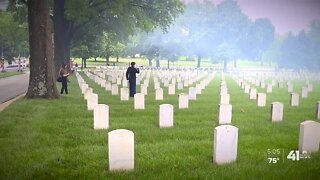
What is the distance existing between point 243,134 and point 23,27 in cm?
2716

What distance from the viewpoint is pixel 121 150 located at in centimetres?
505

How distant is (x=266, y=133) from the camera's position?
755cm

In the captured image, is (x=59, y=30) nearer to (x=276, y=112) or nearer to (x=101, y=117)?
(x=101, y=117)

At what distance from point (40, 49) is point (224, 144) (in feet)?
31.2

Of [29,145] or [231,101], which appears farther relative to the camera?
[231,101]

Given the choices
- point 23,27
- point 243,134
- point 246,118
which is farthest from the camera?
point 23,27

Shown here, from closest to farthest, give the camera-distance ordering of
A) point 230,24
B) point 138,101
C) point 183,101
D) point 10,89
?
point 230,24 < point 138,101 < point 183,101 < point 10,89

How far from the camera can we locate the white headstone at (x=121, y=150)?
4984 millimetres

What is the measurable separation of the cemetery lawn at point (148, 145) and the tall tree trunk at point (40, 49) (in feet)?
7.45

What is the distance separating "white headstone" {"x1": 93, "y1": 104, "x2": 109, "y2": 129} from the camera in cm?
774

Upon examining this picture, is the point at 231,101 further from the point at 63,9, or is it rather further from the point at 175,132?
the point at 63,9

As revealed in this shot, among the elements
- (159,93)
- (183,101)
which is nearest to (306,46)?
(183,101)

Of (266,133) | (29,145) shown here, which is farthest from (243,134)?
(29,145)

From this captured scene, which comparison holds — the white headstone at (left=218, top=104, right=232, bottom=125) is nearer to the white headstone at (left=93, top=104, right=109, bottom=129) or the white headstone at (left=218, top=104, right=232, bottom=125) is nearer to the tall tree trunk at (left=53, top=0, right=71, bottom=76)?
the white headstone at (left=93, top=104, right=109, bottom=129)
